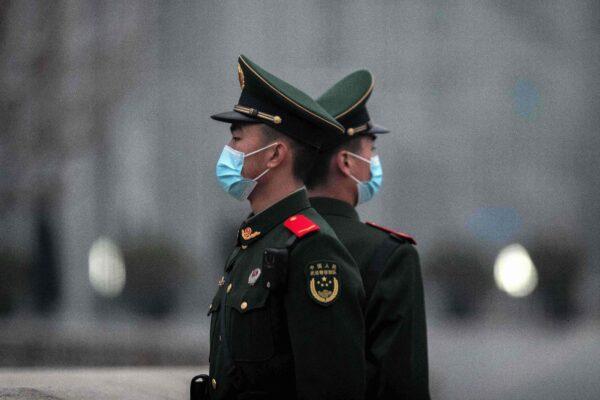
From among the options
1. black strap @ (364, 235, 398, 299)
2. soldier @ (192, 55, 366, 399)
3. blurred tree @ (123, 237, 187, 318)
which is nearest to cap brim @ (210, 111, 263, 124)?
soldier @ (192, 55, 366, 399)

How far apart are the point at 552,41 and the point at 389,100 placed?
29.5 ft

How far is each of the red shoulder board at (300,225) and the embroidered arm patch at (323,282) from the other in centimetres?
12

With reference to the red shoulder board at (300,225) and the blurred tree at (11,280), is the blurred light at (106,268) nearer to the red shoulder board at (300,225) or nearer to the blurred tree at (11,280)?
the blurred tree at (11,280)

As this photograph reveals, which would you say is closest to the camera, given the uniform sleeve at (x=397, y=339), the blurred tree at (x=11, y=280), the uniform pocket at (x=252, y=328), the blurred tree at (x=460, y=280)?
the uniform pocket at (x=252, y=328)

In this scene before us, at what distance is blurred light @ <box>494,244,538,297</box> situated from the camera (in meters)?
36.8

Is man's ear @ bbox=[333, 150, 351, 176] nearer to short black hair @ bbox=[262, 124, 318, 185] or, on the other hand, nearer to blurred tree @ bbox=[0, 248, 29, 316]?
short black hair @ bbox=[262, 124, 318, 185]

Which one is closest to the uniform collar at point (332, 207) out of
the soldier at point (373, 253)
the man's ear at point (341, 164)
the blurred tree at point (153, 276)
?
the soldier at point (373, 253)

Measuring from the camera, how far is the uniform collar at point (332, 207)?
4438 mm

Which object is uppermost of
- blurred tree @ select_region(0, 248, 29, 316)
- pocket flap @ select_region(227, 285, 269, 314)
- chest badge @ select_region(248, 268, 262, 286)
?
chest badge @ select_region(248, 268, 262, 286)

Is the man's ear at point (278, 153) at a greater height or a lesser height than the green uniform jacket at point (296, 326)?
greater

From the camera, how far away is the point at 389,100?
142 feet

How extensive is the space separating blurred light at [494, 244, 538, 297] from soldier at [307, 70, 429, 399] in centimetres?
3220

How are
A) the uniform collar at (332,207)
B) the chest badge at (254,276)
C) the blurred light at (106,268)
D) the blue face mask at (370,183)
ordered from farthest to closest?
the blurred light at (106,268), the blue face mask at (370,183), the uniform collar at (332,207), the chest badge at (254,276)

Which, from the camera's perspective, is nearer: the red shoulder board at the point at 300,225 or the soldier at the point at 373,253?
the red shoulder board at the point at 300,225
